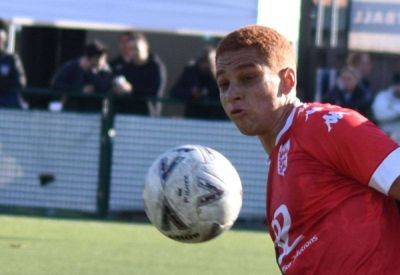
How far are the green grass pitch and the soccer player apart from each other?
4.35 m

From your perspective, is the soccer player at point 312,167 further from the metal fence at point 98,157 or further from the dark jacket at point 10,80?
the dark jacket at point 10,80

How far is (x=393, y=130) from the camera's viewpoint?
14.0m

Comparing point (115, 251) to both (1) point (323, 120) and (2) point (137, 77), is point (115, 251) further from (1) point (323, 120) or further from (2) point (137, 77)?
(1) point (323, 120)

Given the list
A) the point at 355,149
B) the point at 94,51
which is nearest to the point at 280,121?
the point at 355,149

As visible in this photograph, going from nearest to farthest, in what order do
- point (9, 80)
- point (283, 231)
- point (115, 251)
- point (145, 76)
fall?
point (283, 231), point (115, 251), point (145, 76), point (9, 80)

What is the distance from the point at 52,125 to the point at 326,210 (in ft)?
33.2

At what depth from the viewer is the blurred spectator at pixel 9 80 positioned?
1434 cm

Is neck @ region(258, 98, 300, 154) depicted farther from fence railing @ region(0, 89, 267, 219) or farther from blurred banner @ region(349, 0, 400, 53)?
blurred banner @ region(349, 0, 400, 53)

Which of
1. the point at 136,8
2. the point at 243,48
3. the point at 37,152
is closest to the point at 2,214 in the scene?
the point at 37,152

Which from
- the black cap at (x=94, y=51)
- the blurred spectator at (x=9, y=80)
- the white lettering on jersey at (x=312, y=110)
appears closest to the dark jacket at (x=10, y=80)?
the blurred spectator at (x=9, y=80)

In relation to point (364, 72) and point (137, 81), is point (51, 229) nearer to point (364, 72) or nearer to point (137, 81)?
point (137, 81)

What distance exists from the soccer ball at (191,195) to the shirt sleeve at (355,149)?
1088 millimetres

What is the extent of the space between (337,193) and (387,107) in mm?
9856

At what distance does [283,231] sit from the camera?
15.0ft
